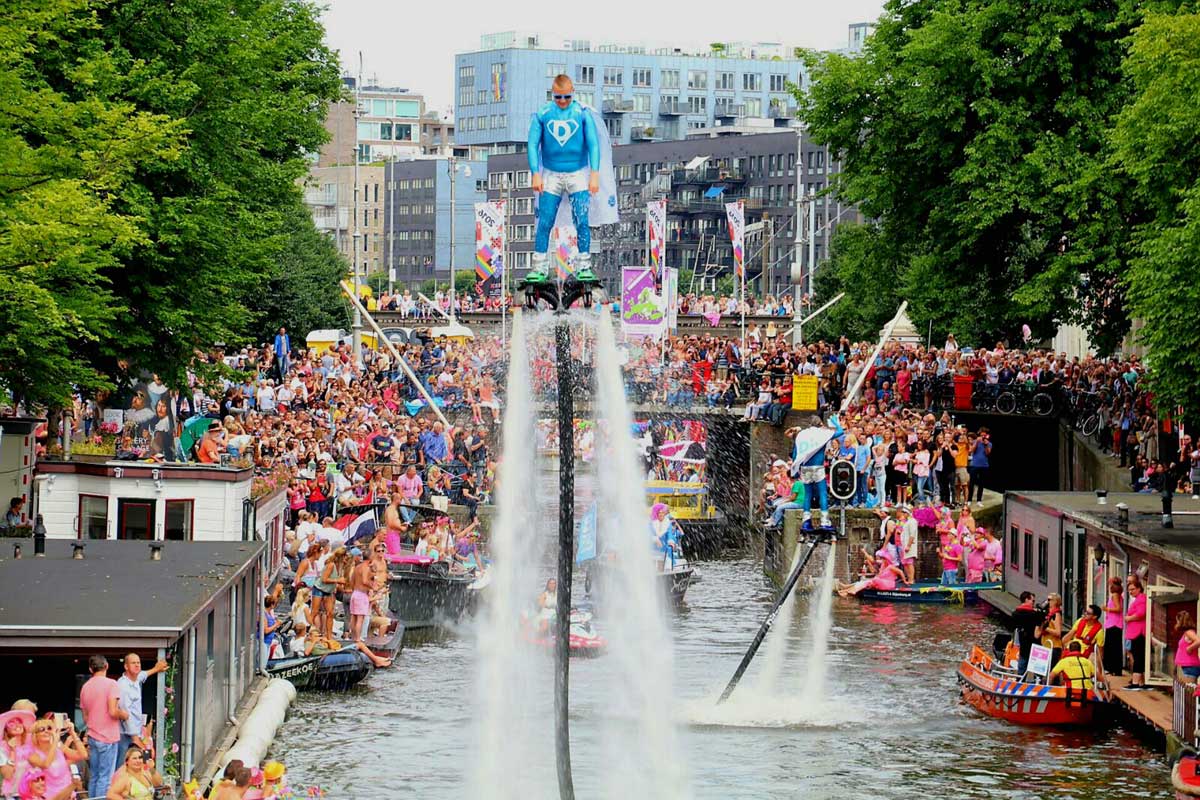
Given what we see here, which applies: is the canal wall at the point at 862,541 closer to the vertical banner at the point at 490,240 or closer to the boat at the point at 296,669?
the boat at the point at 296,669

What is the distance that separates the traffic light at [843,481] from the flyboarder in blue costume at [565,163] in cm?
1169

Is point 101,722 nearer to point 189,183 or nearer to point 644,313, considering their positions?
point 189,183

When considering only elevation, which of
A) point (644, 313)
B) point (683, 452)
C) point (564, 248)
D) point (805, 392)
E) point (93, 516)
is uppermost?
point (644, 313)

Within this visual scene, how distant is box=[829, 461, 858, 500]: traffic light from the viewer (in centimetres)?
2550

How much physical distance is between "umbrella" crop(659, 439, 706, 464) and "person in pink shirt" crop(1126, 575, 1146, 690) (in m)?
33.1

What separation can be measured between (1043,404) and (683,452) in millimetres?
14181

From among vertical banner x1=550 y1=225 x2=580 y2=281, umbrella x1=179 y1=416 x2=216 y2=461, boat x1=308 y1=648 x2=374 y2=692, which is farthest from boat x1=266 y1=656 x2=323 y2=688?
vertical banner x1=550 y1=225 x2=580 y2=281

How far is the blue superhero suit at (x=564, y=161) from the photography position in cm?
1391

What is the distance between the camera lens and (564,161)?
13961mm

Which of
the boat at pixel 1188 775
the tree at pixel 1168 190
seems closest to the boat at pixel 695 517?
the tree at pixel 1168 190

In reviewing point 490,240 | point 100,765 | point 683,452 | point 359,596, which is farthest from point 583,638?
point 490,240

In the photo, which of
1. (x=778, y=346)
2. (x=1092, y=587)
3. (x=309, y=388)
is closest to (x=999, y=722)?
(x=1092, y=587)

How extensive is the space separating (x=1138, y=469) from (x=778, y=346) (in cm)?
2644

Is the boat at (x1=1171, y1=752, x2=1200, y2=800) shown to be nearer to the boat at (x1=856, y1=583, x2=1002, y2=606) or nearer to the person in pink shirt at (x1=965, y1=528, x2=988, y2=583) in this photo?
the boat at (x1=856, y1=583, x2=1002, y2=606)
